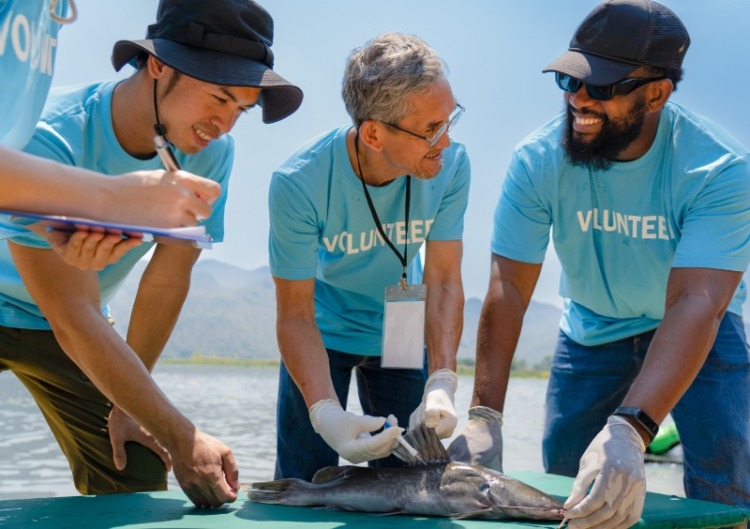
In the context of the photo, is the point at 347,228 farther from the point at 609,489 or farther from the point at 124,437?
the point at 609,489

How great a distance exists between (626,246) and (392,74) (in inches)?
48.1

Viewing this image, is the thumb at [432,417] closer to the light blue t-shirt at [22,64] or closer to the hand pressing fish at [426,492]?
the hand pressing fish at [426,492]

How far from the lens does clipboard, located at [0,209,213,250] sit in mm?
1703

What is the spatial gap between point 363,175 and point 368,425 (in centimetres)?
101

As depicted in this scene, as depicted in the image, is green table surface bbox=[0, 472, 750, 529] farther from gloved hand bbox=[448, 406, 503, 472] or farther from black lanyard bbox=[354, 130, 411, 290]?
black lanyard bbox=[354, 130, 411, 290]

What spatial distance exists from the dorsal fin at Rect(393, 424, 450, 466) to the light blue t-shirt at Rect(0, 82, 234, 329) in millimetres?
1129

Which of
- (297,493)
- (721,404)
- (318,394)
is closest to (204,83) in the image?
(318,394)

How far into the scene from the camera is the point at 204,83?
2.95 metres

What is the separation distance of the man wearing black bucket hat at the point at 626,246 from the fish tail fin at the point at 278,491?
2.06 ft

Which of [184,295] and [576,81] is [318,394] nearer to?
[184,295]

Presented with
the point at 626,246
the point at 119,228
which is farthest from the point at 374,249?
the point at 119,228

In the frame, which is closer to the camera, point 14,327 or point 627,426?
point 627,426

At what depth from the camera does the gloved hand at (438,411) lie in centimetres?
294

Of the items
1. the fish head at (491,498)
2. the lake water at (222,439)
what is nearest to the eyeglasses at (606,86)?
the fish head at (491,498)
